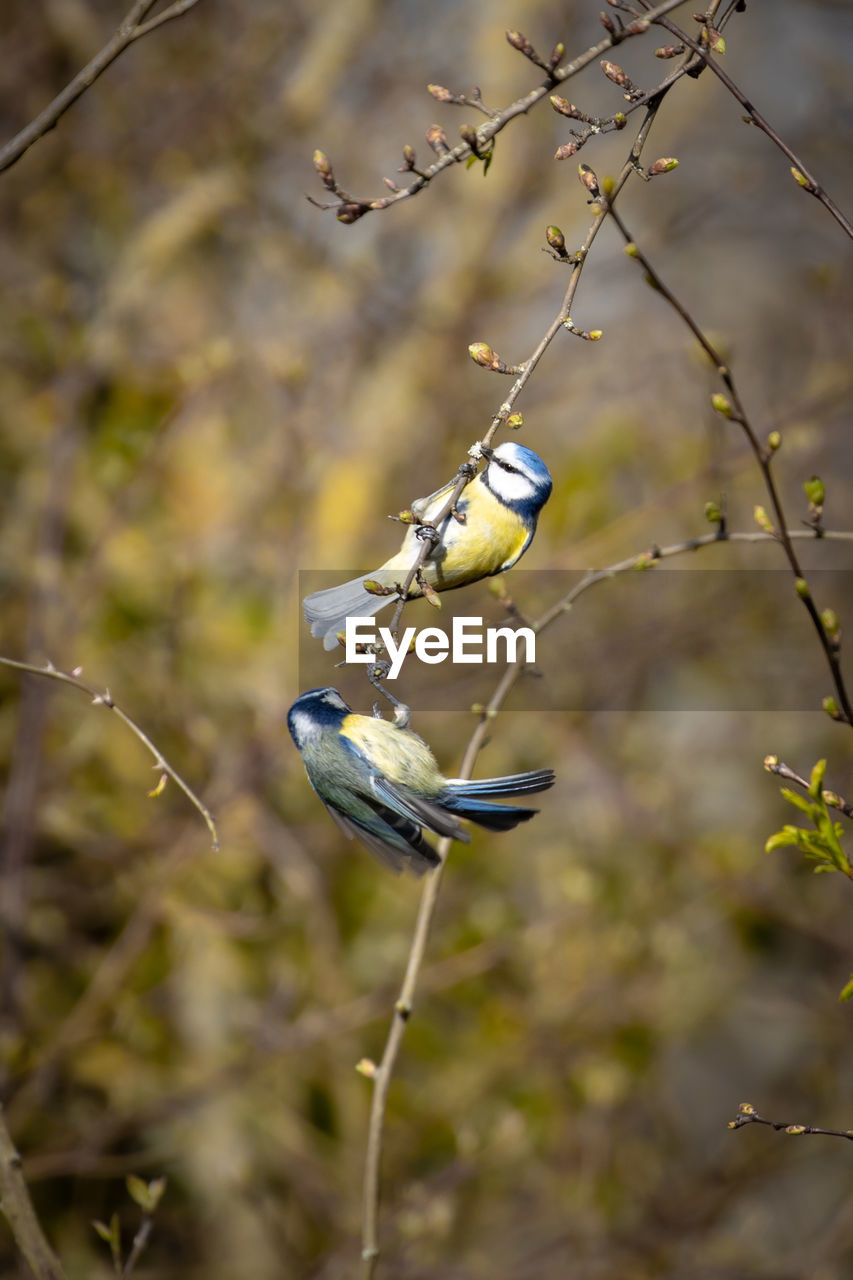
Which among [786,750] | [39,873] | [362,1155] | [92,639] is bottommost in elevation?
[362,1155]

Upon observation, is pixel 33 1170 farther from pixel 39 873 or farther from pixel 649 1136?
pixel 649 1136

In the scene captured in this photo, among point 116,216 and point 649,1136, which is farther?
point 649,1136

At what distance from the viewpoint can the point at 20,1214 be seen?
1254mm

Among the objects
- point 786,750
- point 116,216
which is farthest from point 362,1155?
point 116,216

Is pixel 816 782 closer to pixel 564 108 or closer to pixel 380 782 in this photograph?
pixel 380 782

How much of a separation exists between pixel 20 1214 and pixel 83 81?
4.30 feet

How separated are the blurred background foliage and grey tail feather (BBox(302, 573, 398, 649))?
1.84m

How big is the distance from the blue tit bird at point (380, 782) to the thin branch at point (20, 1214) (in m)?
0.56

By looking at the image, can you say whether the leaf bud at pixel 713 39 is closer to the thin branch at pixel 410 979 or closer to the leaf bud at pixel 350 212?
the leaf bud at pixel 350 212

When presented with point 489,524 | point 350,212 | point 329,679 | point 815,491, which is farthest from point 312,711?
A: point 329,679

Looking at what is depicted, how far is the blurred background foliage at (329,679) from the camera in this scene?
3.41 meters

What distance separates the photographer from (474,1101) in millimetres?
3867

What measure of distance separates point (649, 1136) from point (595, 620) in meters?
2.39

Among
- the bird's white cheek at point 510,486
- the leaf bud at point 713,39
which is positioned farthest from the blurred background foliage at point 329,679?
the leaf bud at point 713,39
